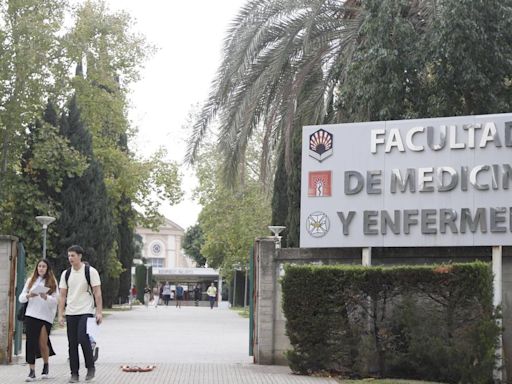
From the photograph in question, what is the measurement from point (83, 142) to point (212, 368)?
23.1 meters

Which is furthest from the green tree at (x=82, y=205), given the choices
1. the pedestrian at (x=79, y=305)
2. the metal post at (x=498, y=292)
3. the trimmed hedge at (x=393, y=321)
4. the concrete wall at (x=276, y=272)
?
the metal post at (x=498, y=292)

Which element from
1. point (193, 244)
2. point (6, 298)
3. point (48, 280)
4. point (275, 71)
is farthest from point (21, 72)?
point (193, 244)

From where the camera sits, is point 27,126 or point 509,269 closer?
point 509,269

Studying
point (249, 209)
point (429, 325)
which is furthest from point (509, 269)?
point (249, 209)

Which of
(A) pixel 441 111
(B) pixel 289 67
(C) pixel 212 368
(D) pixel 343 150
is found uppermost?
(B) pixel 289 67

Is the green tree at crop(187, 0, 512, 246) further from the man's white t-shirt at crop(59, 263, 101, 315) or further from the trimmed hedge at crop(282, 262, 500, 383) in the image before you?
the man's white t-shirt at crop(59, 263, 101, 315)

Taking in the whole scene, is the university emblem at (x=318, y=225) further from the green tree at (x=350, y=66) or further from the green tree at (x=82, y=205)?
the green tree at (x=82, y=205)

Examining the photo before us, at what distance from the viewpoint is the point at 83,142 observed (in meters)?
35.1

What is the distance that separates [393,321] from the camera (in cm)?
1234

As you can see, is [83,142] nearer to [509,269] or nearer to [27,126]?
[27,126]

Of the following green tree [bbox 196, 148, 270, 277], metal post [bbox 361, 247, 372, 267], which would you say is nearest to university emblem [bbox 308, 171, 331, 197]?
metal post [bbox 361, 247, 372, 267]

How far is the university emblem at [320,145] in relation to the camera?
545 inches

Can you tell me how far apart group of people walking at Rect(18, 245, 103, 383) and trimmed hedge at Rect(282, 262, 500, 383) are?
286 centimetres

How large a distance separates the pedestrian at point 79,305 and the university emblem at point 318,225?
3.76 m
